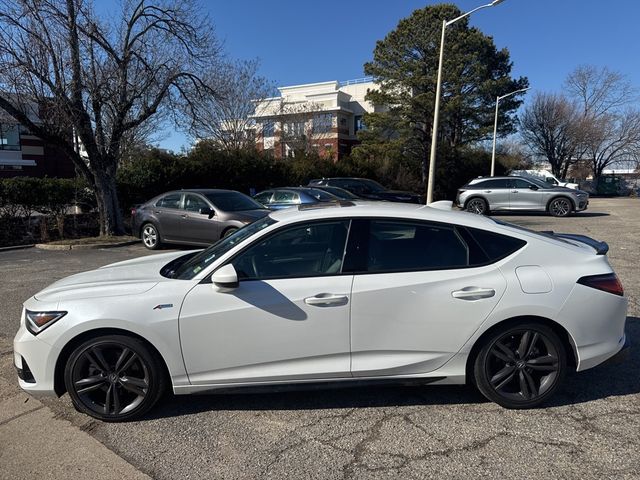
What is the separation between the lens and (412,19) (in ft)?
116

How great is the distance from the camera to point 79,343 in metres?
3.34

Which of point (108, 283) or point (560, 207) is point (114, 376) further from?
point (560, 207)

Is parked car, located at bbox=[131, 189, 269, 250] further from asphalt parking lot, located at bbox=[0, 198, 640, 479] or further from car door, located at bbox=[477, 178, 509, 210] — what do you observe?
car door, located at bbox=[477, 178, 509, 210]

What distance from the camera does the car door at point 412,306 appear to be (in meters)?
3.32

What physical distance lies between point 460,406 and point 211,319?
1904 mm

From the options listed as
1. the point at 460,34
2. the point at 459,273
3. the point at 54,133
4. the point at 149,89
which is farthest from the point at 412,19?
the point at 459,273

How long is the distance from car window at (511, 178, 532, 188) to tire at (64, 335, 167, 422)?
18313 millimetres

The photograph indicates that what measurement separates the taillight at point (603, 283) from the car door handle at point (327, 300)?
1677 millimetres

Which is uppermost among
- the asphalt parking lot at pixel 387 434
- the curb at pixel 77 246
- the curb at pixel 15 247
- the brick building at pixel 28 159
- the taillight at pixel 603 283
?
the brick building at pixel 28 159

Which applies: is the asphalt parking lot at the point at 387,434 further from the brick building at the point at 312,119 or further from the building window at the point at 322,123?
the building window at the point at 322,123

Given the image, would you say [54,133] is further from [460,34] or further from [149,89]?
[460,34]

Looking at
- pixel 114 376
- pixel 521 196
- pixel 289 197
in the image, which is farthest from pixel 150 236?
pixel 521 196

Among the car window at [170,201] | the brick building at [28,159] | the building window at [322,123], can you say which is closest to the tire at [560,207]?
the car window at [170,201]

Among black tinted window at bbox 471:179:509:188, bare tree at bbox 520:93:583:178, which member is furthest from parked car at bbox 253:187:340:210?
bare tree at bbox 520:93:583:178
